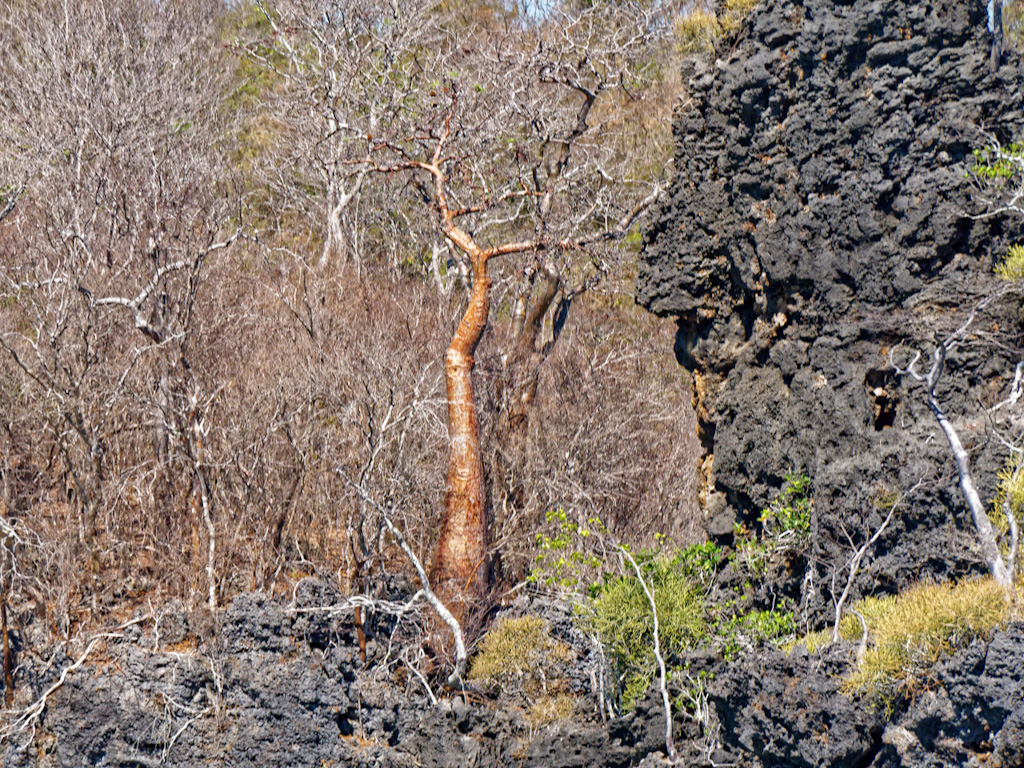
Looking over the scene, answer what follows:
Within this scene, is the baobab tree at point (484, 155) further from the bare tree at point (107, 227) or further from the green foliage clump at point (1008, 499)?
the green foliage clump at point (1008, 499)

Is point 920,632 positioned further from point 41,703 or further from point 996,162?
point 41,703

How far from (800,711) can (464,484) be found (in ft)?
19.7

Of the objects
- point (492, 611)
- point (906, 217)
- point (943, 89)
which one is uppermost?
point (943, 89)

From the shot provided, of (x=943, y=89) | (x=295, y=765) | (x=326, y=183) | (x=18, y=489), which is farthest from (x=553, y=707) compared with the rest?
(x=326, y=183)

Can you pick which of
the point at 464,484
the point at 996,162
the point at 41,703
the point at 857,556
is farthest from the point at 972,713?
the point at 41,703

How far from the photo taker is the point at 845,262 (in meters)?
8.16

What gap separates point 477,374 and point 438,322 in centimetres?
141

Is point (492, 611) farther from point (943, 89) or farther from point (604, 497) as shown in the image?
point (943, 89)

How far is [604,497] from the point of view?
15.4 meters

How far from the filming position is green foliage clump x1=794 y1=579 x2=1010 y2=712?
236 inches

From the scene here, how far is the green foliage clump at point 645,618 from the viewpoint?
902 centimetres

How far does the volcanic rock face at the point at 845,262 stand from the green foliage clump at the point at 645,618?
0.52 m

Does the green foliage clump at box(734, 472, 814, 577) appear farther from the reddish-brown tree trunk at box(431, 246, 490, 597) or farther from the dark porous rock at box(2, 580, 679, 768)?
the reddish-brown tree trunk at box(431, 246, 490, 597)

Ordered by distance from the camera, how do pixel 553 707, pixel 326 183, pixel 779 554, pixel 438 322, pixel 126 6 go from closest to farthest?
pixel 779 554 → pixel 553 707 → pixel 438 322 → pixel 326 183 → pixel 126 6
